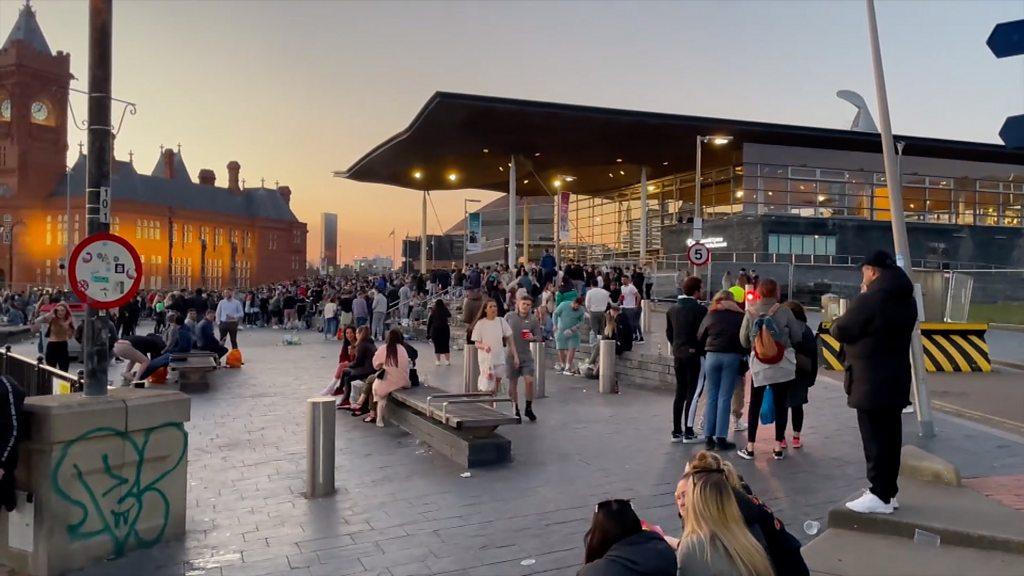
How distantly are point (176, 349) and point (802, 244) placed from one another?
27993 millimetres

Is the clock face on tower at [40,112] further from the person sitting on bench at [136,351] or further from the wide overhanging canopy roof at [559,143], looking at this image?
the person sitting on bench at [136,351]

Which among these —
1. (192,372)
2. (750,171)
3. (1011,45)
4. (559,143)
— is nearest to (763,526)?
(1011,45)

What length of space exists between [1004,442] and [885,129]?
12.8ft

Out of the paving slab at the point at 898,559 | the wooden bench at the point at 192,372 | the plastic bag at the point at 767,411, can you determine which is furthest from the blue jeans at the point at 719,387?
the wooden bench at the point at 192,372

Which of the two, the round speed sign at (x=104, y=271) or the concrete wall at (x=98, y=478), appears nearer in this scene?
the concrete wall at (x=98, y=478)

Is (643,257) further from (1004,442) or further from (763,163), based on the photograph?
(1004,442)

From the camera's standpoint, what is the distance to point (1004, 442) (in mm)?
7977

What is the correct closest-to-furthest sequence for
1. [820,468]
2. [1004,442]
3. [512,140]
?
[820,468] → [1004,442] → [512,140]

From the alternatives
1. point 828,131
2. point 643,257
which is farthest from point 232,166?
point 828,131

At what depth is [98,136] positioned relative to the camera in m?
5.59

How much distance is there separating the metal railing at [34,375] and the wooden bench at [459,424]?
11.9 feet

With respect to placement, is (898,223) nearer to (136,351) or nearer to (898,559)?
(898,559)

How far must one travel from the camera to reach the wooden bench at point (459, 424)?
7488 millimetres

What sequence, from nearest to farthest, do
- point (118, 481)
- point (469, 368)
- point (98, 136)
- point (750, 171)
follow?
point (118, 481)
point (98, 136)
point (469, 368)
point (750, 171)
